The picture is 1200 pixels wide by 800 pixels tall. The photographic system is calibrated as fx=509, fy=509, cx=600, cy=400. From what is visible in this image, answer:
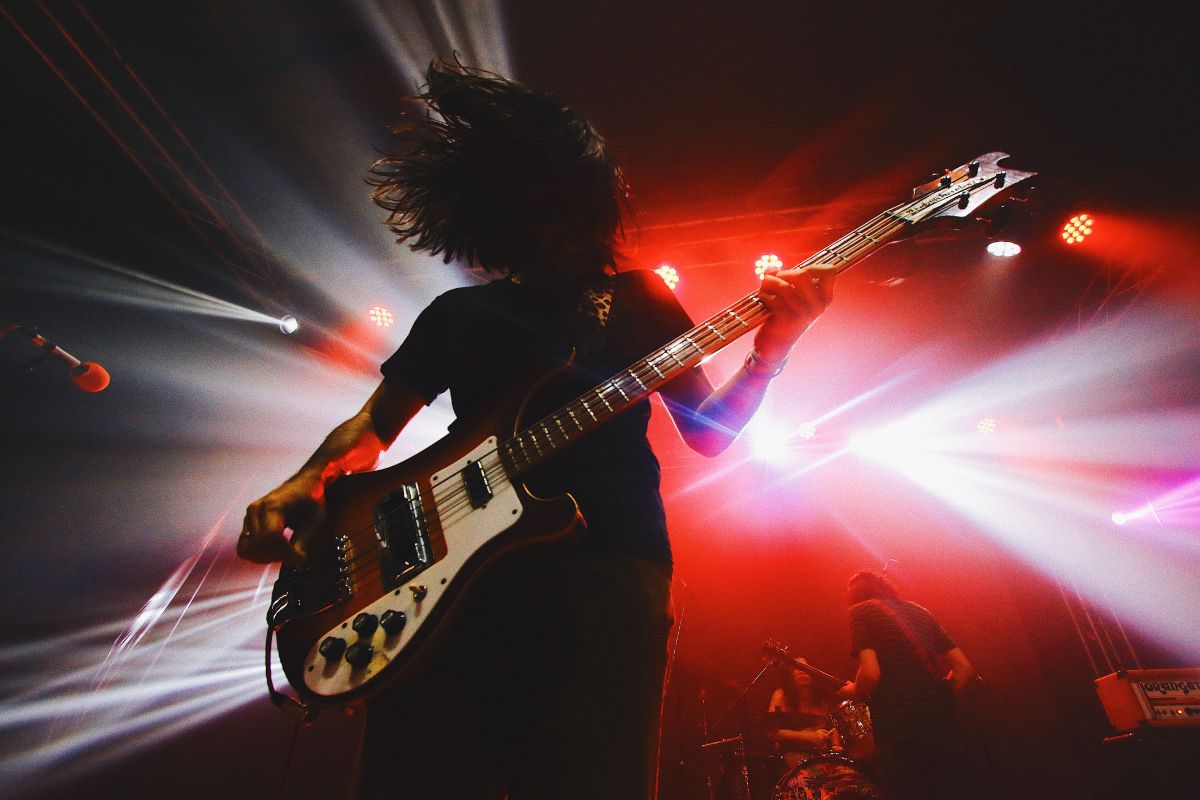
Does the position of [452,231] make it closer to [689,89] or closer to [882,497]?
[689,89]

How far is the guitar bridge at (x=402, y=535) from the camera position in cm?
120

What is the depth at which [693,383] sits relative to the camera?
1.76 m

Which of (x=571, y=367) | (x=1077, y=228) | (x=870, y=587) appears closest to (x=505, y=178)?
(x=571, y=367)

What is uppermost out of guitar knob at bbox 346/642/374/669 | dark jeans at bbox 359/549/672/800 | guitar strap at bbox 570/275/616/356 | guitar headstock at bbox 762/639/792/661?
guitar strap at bbox 570/275/616/356

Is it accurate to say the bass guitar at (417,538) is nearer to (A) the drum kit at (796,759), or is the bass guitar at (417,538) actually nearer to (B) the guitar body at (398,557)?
(B) the guitar body at (398,557)

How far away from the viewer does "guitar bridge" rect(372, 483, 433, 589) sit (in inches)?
47.2

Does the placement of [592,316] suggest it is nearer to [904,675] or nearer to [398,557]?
[398,557]

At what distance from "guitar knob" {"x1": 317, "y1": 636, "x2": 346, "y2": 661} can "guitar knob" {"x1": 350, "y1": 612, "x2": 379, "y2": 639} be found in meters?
0.04

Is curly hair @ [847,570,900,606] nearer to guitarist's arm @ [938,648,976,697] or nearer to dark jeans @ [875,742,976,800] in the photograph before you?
guitarist's arm @ [938,648,976,697]

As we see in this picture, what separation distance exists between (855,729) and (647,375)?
5.13m

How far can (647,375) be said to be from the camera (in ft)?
5.04

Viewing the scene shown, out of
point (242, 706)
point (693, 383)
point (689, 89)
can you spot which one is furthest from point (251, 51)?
point (242, 706)

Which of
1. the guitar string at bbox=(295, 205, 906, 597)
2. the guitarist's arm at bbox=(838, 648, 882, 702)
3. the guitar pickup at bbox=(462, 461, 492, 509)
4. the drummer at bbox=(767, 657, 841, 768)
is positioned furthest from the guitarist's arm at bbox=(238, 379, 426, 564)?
the drummer at bbox=(767, 657, 841, 768)

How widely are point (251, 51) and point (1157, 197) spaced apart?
9.16 m
